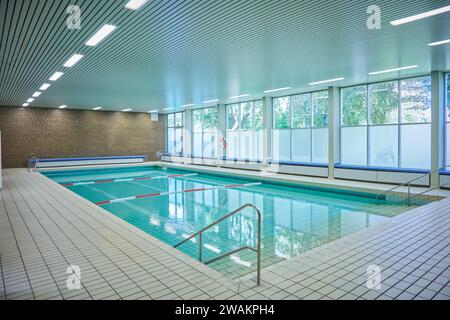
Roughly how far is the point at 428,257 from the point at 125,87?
9.84m

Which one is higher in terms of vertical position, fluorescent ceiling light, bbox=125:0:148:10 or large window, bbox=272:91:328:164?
fluorescent ceiling light, bbox=125:0:148:10

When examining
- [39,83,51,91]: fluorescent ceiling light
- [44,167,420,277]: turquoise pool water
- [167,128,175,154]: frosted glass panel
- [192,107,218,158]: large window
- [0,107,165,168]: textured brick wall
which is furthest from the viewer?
[167,128,175,154]: frosted glass panel

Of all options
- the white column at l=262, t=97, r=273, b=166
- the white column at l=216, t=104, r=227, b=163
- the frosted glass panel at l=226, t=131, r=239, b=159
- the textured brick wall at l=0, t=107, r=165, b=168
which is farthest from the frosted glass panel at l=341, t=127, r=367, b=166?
the textured brick wall at l=0, t=107, r=165, b=168

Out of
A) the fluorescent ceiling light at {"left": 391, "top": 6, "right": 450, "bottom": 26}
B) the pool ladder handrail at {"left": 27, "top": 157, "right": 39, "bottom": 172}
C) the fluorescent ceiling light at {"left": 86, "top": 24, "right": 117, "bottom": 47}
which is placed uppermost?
the fluorescent ceiling light at {"left": 86, "top": 24, "right": 117, "bottom": 47}

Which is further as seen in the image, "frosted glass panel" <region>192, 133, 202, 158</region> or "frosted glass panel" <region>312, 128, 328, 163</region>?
"frosted glass panel" <region>192, 133, 202, 158</region>

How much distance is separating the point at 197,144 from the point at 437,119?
13.2m

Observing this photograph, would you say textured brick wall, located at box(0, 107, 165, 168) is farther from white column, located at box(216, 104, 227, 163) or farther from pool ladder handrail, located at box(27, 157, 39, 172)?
white column, located at box(216, 104, 227, 163)

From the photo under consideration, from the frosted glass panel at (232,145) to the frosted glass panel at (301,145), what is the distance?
3.77 m

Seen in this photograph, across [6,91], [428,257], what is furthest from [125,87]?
[428,257]

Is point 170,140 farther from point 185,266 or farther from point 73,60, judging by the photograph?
point 185,266

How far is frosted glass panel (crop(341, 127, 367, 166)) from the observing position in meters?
11.1

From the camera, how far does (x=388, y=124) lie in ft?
33.6

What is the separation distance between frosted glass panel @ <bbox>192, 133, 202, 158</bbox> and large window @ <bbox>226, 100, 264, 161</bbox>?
9.10 ft

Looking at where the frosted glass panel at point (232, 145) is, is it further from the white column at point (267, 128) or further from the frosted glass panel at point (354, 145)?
the frosted glass panel at point (354, 145)
